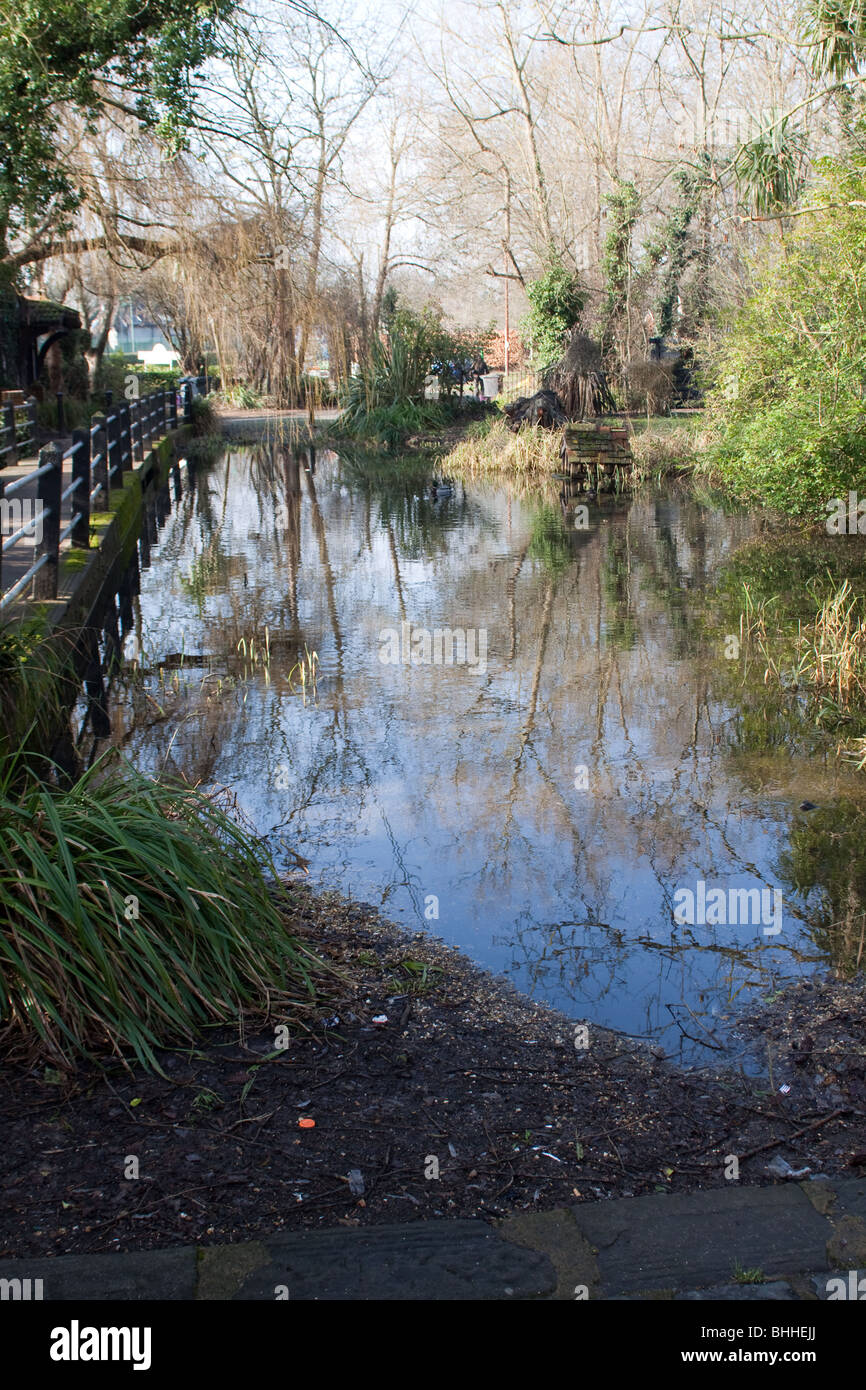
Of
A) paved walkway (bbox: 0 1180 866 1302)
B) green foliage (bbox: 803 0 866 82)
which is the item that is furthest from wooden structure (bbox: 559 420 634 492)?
paved walkway (bbox: 0 1180 866 1302)

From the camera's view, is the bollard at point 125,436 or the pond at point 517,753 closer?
the pond at point 517,753

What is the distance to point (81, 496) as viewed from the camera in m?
10.9

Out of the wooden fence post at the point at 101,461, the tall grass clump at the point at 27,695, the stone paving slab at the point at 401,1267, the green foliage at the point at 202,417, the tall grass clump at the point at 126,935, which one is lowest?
the stone paving slab at the point at 401,1267

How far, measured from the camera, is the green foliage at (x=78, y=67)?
562 inches

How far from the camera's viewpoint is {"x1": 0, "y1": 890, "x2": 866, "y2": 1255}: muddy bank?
9.81ft

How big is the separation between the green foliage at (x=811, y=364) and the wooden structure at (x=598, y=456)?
740 centimetres

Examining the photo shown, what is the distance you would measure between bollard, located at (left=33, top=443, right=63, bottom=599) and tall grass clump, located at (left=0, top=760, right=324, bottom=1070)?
443 cm

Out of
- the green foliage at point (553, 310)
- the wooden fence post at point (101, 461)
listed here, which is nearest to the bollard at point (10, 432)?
the wooden fence post at point (101, 461)

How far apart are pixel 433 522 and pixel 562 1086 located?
45.9 feet

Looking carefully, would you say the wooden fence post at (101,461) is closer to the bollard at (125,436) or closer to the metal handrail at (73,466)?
the metal handrail at (73,466)

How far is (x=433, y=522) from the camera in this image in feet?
56.2

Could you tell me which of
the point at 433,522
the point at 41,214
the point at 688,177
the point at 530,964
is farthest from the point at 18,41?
the point at 688,177

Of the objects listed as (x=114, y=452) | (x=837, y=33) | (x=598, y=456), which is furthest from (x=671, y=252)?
(x=114, y=452)

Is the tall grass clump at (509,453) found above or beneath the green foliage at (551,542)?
above
